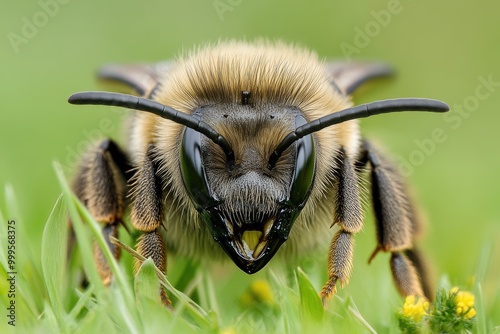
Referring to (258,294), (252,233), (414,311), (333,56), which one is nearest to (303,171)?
(252,233)

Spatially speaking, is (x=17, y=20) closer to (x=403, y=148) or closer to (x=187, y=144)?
(x=403, y=148)

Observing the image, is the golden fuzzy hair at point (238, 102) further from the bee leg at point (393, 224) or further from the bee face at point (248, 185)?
the bee leg at point (393, 224)

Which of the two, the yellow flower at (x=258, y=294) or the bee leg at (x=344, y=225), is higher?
the bee leg at (x=344, y=225)

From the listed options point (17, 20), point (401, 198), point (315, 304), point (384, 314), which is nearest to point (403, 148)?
point (401, 198)

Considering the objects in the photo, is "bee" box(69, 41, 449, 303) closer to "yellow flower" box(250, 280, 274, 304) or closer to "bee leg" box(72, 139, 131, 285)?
"bee leg" box(72, 139, 131, 285)

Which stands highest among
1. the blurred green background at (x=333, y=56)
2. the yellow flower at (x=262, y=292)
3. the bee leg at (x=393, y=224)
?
the bee leg at (x=393, y=224)

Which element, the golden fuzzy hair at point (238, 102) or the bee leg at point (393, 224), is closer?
the golden fuzzy hair at point (238, 102)

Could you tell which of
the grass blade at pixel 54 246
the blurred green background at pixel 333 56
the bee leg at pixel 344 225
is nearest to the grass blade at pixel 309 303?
the bee leg at pixel 344 225
